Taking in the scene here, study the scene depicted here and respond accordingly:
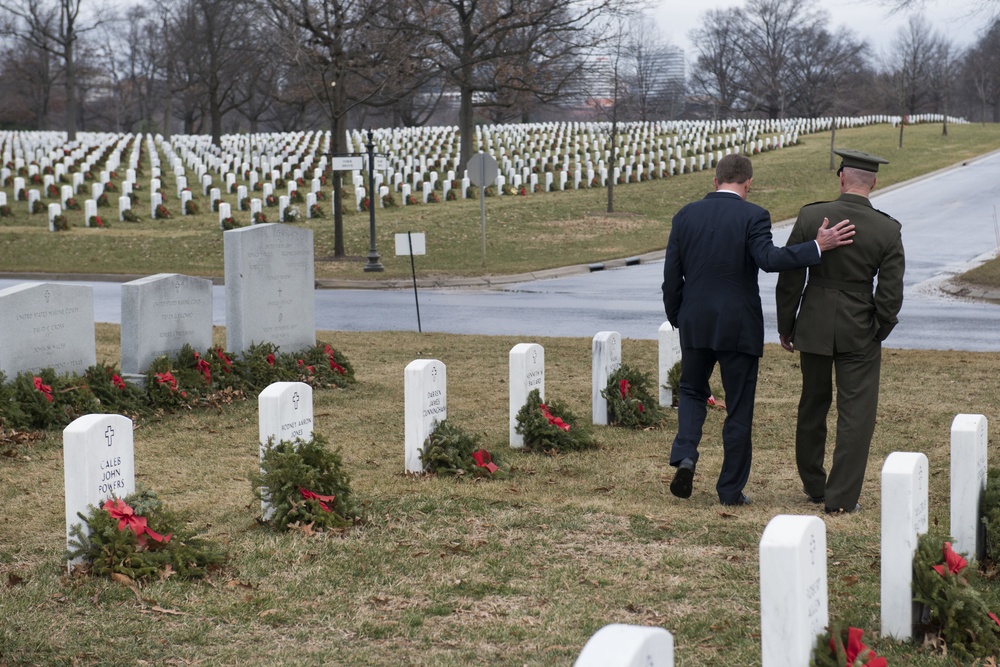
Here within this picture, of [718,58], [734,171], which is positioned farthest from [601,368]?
[718,58]

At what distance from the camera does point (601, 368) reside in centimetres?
873

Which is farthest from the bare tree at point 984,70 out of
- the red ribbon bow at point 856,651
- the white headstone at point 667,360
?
the red ribbon bow at point 856,651

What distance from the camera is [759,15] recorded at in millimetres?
83812

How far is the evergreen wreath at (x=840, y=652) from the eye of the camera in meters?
3.26

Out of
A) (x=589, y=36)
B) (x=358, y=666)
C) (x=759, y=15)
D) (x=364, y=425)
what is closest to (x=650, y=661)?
(x=358, y=666)

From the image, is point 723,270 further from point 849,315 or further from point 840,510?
point 840,510

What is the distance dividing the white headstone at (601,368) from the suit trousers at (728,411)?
2448mm

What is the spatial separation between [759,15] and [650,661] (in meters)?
87.2

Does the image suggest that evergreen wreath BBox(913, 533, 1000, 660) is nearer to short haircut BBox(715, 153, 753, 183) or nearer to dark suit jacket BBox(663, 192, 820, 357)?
dark suit jacket BBox(663, 192, 820, 357)

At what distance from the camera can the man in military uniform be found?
576 centimetres

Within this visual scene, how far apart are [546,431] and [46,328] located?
13.6 ft

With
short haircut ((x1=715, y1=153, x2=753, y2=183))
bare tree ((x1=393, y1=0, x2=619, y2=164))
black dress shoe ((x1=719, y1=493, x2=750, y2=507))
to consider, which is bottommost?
black dress shoe ((x1=719, y1=493, x2=750, y2=507))

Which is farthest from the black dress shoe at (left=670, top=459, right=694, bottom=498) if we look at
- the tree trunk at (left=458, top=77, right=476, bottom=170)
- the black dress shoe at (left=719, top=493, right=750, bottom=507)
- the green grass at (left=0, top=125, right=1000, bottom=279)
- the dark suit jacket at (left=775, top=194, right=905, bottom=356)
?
the tree trunk at (left=458, top=77, right=476, bottom=170)

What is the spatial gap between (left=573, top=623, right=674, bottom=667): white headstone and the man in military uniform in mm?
3748
